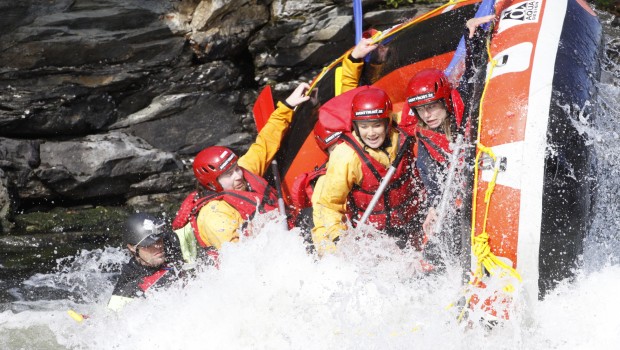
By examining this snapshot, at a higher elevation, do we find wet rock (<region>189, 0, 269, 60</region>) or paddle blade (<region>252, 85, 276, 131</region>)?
paddle blade (<region>252, 85, 276, 131</region>)

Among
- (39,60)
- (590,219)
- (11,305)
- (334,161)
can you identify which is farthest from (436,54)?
(39,60)

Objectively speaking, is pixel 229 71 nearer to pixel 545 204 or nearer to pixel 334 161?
pixel 334 161

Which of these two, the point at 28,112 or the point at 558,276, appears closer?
A: the point at 558,276

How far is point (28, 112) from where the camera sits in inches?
328

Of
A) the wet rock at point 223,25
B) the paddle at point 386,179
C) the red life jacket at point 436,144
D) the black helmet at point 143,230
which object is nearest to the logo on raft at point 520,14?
the red life jacket at point 436,144

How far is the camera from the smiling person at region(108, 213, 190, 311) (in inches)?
203

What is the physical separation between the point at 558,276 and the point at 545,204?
1.36ft

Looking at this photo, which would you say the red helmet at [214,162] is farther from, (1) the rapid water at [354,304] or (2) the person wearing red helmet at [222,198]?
(1) the rapid water at [354,304]

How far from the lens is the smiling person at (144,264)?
517 centimetres

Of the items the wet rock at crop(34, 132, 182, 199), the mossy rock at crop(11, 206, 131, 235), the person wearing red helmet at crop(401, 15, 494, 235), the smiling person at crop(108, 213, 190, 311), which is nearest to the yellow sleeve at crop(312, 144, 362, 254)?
the person wearing red helmet at crop(401, 15, 494, 235)

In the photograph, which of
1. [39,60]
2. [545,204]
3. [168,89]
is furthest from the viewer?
[168,89]

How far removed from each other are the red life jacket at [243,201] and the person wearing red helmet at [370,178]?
2.09 feet

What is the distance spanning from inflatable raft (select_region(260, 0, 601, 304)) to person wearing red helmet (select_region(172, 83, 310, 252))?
1629 millimetres

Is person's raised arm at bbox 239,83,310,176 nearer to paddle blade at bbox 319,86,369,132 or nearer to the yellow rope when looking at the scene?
paddle blade at bbox 319,86,369,132
